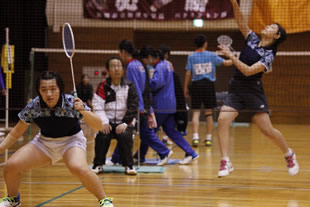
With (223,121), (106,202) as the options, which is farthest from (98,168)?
(106,202)

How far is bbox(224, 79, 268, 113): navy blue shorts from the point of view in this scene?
517 cm

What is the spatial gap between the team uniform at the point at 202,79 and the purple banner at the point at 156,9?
192 inches

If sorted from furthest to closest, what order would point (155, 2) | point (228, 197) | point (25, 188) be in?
point (155, 2)
point (25, 188)
point (228, 197)

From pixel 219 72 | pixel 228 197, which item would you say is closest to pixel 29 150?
pixel 228 197

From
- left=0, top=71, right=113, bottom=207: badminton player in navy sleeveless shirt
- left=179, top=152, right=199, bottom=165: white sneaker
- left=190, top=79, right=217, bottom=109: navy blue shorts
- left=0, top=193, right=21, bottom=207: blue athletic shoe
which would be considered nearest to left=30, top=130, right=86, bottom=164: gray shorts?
left=0, top=71, right=113, bottom=207: badminton player in navy sleeveless shirt

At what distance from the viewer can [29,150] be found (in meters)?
3.83

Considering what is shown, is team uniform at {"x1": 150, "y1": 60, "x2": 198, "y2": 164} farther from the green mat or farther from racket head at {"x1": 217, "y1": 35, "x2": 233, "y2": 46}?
racket head at {"x1": 217, "y1": 35, "x2": 233, "y2": 46}

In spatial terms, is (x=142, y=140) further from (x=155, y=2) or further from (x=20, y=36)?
(x=20, y=36)

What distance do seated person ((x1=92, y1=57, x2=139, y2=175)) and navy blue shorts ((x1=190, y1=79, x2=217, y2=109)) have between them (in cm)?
304

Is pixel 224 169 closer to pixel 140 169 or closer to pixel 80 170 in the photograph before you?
pixel 140 169

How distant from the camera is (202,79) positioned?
8.84 metres

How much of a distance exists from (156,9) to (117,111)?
8.08m

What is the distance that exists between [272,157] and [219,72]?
323 inches

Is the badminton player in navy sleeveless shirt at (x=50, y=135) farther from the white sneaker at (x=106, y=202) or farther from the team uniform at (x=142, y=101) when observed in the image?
the team uniform at (x=142, y=101)
